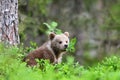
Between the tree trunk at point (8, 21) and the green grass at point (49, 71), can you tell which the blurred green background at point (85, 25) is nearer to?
the tree trunk at point (8, 21)

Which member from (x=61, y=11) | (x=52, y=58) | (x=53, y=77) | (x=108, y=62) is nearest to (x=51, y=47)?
(x=52, y=58)

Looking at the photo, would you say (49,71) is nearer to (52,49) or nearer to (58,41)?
(52,49)

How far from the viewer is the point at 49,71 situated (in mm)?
10289

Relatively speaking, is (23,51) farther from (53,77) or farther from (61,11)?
(61,11)

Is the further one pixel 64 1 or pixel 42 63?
pixel 64 1

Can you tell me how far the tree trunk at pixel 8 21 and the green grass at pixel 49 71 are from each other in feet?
3.66

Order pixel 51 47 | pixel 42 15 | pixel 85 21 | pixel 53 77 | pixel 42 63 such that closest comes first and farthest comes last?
pixel 53 77 → pixel 42 63 → pixel 51 47 → pixel 42 15 → pixel 85 21

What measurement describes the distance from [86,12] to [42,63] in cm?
1680

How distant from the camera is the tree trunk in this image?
522 inches

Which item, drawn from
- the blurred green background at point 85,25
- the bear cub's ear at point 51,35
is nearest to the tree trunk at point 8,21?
the bear cub's ear at point 51,35

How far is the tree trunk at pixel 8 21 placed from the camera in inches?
522

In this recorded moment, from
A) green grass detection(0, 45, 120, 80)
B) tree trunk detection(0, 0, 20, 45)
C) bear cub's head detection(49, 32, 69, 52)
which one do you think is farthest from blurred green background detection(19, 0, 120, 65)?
green grass detection(0, 45, 120, 80)

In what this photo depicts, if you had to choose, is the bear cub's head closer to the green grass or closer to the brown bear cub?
the brown bear cub

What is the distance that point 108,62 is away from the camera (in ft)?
40.0
